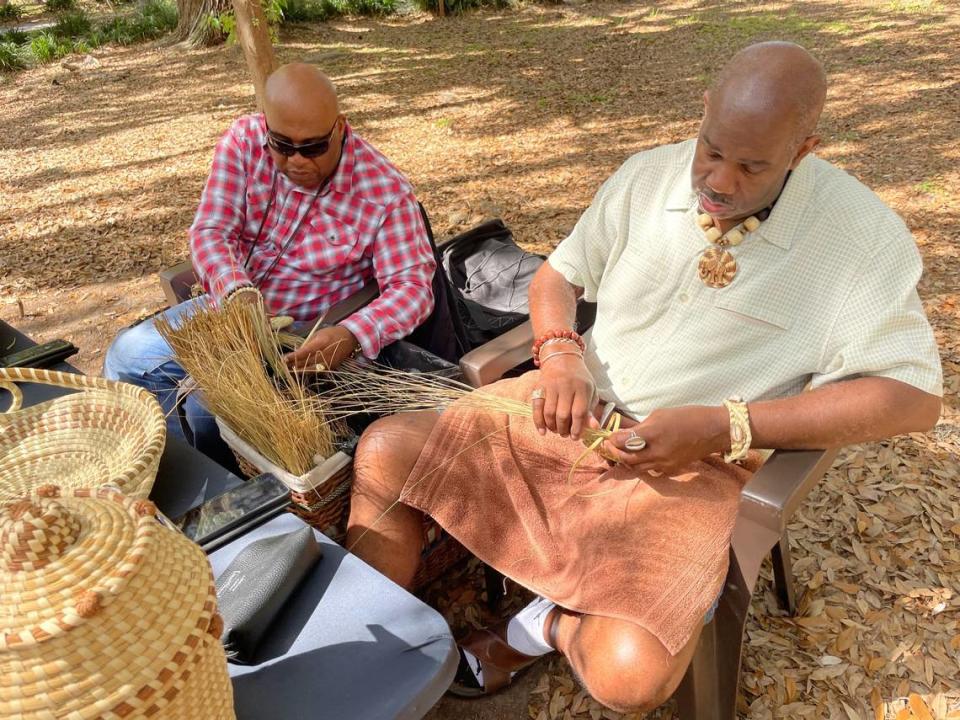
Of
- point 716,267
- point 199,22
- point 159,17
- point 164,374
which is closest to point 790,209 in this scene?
point 716,267

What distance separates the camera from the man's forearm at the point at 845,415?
68.2 inches

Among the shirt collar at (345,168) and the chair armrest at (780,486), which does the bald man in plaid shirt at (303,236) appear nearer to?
the shirt collar at (345,168)

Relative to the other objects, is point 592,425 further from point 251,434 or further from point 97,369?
point 97,369

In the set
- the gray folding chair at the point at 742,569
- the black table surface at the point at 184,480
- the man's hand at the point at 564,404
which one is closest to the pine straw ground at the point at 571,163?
the gray folding chair at the point at 742,569

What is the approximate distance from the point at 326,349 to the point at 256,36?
328 centimetres

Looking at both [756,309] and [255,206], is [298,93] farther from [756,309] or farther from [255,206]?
[756,309]

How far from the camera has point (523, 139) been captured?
6.82m

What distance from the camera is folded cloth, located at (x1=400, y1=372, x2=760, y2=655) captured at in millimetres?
1721

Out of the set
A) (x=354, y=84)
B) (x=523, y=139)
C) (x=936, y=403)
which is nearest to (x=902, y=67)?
(x=523, y=139)

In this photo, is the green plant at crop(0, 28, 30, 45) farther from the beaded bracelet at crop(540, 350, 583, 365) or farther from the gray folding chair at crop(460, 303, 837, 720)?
the gray folding chair at crop(460, 303, 837, 720)

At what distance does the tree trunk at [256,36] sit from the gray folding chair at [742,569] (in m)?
4.05

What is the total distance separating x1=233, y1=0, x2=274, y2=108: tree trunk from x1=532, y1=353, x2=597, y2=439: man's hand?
346 cm

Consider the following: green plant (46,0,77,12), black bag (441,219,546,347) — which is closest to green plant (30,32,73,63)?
green plant (46,0,77,12)

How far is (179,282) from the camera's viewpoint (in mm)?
3041
